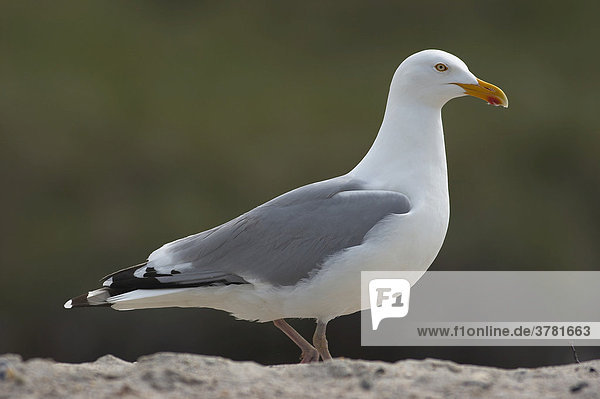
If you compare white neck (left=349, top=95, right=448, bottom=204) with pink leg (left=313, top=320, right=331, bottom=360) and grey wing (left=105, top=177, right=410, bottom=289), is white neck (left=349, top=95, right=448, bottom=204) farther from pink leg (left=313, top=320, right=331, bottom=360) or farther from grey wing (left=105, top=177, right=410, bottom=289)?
pink leg (left=313, top=320, right=331, bottom=360)

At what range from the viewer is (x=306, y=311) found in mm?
4809

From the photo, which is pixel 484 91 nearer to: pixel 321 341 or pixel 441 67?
pixel 441 67

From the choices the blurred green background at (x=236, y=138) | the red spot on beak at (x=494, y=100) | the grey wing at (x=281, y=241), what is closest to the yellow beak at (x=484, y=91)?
the red spot on beak at (x=494, y=100)

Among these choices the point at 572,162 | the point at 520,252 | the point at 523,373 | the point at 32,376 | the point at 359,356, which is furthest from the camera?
the point at 572,162

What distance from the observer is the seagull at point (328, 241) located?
4707 mm

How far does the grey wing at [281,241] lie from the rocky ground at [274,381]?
2.83 feet

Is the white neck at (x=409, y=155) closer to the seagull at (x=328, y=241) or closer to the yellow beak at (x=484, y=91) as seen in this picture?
the seagull at (x=328, y=241)

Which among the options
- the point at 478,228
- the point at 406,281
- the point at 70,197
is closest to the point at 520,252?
the point at 478,228

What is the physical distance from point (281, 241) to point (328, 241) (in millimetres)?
243

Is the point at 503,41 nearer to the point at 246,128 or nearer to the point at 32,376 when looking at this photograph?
the point at 246,128

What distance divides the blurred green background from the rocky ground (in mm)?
4709

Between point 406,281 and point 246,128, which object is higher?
point 246,128

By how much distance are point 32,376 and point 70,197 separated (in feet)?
23.2

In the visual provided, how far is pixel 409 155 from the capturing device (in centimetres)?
505
